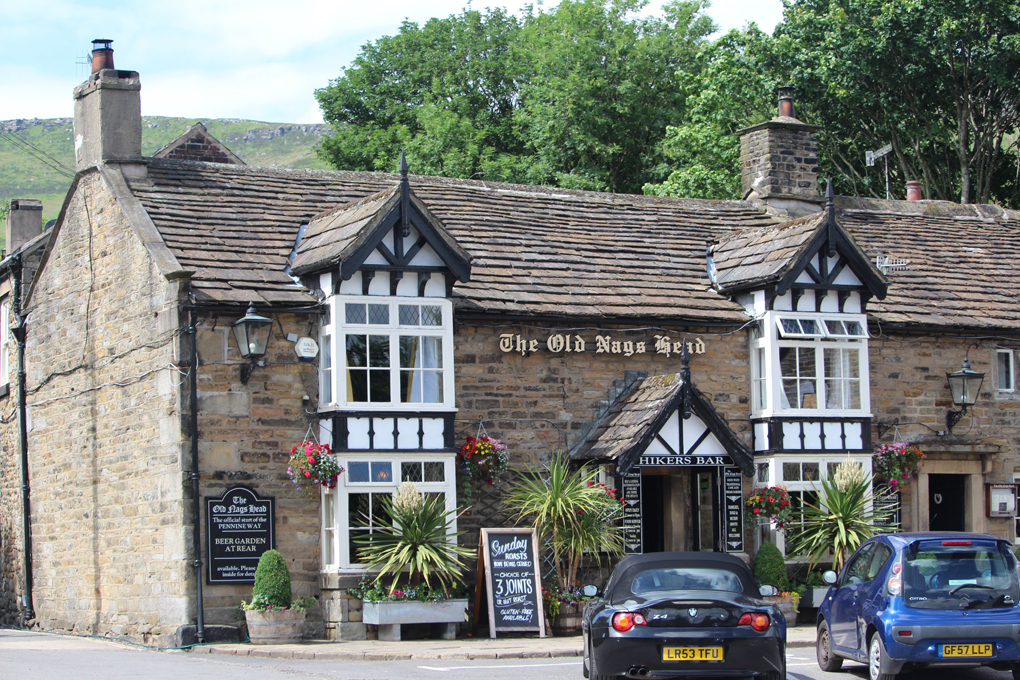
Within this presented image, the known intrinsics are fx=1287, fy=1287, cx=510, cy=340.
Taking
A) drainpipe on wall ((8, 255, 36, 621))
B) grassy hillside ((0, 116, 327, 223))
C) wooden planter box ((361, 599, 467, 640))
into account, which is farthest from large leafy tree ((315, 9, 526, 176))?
grassy hillside ((0, 116, 327, 223))

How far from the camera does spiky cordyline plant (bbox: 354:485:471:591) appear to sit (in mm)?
16109

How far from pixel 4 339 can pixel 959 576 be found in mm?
18670

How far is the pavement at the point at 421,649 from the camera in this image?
47.2 feet

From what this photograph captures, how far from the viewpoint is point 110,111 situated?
1945 cm

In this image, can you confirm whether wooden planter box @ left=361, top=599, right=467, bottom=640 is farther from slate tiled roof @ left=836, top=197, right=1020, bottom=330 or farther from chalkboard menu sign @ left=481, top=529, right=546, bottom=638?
slate tiled roof @ left=836, top=197, right=1020, bottom=330

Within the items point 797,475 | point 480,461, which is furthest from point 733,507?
point 480,461

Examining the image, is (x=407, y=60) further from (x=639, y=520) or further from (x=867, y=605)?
(x=867, y=605)

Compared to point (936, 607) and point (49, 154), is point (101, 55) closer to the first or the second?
point (936, 607)

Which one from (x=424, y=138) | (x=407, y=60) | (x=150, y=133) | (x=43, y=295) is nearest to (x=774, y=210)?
(x=43, y=295)

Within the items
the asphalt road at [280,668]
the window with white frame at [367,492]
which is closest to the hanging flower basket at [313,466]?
the window with white frame at [367,492]

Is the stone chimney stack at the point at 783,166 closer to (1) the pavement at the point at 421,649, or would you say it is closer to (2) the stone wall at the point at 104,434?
(1) the pavement at the point at 421,649

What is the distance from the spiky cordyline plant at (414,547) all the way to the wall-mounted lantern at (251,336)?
8.33ft

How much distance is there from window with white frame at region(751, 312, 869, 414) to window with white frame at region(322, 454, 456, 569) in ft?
17.0

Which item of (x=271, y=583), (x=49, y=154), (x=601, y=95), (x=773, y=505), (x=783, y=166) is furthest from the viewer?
(x=49, y=154)
